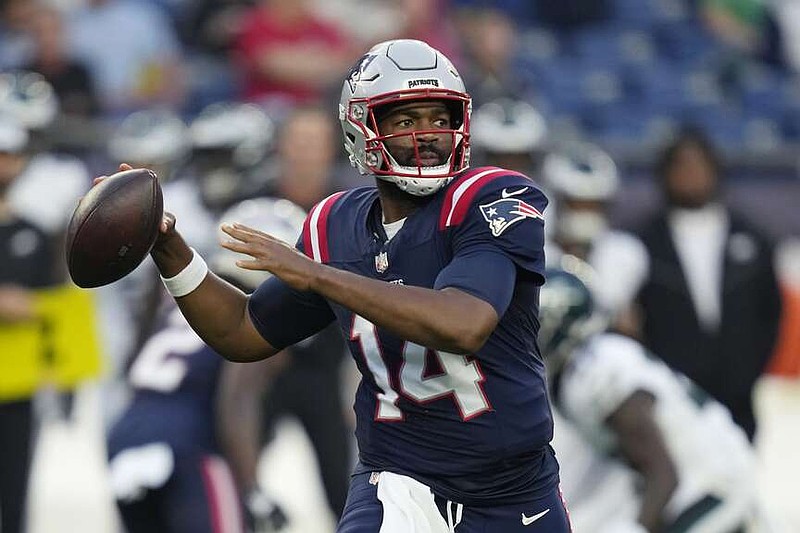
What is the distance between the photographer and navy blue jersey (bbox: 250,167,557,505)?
12.3ft

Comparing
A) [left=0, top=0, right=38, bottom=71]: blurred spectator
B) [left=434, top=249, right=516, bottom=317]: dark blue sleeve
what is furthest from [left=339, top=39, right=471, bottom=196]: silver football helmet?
[left=0, top=0, right=38, bottom=71]: blurred spectator

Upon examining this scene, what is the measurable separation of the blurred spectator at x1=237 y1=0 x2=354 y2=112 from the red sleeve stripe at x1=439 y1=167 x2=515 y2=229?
6649 millimetres

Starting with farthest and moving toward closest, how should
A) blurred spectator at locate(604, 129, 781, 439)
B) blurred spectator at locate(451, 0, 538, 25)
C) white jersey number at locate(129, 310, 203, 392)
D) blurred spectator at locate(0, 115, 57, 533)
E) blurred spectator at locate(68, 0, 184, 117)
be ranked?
blurred spectator at locate(451, 0, 538, 25)
blurred spectator at locate(68, 0, 184, 117)
blurred spectator at locate(604, 129, 781, 439)
blurred spectator at locate(0, 115, 57, 533)
white jersey number at locate(129, 310, 203, 392)

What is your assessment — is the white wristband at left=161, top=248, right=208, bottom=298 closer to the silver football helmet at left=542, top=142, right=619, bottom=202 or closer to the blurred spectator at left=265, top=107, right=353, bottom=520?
the blurred spectator at left=265, top=107, right=353, bottom=520

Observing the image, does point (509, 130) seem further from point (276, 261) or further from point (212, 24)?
point (276, 261)

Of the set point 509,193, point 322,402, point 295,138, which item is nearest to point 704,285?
point 322,402

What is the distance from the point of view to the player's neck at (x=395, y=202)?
3.91 m

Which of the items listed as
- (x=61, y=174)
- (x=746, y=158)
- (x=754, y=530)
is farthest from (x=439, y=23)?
(x=754, y=530)

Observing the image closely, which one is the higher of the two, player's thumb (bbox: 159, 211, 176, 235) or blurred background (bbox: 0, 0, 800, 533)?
player's thumb (bbox: 159, 211, 176, 235)

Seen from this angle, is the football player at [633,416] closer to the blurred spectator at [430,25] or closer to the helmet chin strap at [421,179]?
the helmet chin strap at [421,179]

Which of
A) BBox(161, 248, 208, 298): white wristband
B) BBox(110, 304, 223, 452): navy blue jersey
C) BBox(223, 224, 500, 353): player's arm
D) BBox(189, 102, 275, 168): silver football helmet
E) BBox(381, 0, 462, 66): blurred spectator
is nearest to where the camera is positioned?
BBox(223, 224, 500, 353): player's arm

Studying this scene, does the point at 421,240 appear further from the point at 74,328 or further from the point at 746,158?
the point at 746,158

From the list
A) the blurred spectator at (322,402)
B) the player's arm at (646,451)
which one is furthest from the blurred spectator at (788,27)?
the player's arm at (646,451)

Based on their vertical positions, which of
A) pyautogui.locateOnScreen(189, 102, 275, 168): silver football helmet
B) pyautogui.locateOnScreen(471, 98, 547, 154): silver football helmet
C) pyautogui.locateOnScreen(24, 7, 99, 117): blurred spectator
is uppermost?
pyautogui.locateOnScreen(471, 98, 547, 154): silver football helmet
